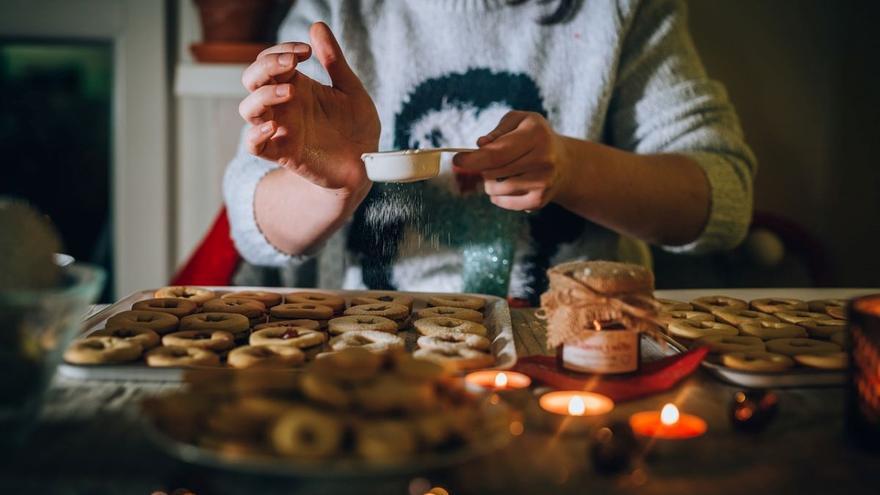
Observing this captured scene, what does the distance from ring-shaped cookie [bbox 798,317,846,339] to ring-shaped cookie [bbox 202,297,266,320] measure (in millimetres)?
591

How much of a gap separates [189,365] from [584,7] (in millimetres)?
981

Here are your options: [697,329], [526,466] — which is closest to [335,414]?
[526,466]

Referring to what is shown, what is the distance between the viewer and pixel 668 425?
623 millimetres

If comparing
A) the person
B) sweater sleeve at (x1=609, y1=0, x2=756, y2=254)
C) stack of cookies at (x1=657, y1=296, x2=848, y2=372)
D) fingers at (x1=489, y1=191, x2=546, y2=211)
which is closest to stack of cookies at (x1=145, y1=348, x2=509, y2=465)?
stack of cookies at (x1=657, y1=296, x2=848, y2=372)

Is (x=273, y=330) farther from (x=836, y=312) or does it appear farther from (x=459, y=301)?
(x=836, y=312)

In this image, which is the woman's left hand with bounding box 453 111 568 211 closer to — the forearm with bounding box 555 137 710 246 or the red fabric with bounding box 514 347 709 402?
the forearm with bounding box 555 137 710 246

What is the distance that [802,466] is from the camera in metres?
0.55

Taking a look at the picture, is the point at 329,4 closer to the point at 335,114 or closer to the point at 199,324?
the point at 335,114

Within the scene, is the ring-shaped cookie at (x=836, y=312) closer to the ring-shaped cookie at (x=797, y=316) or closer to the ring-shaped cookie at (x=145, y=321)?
the ring-shaped cookie at (x=797, y=316)

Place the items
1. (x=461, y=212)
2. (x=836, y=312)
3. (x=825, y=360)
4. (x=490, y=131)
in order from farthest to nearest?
(x=461, y=212)
(x=490, y=131)
(x=836, y=312)
(x=825, y=360)

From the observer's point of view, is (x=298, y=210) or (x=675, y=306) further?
(x=298, y=210)

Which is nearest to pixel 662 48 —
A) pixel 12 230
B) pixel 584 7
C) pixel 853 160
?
pixel 584 7

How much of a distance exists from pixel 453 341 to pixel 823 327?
0.39 meters

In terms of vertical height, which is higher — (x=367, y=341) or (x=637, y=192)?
(x=637, y=192)
